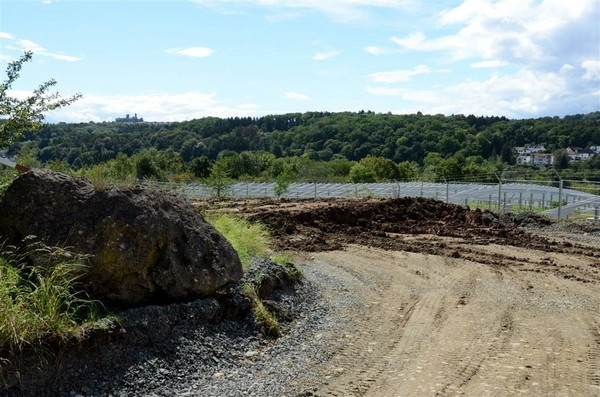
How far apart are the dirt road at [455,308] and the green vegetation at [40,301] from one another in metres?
2.48

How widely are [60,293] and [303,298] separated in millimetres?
4320

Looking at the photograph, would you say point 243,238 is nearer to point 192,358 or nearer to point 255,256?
point 255,256

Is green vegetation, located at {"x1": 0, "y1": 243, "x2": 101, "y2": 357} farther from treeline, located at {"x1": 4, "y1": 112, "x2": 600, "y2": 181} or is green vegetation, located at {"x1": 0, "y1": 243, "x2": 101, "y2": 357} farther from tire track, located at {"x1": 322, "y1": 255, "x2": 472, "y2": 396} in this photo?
treeline, located at {"x1": 4, "y1": 112, "x2": 600, "y2": 181}

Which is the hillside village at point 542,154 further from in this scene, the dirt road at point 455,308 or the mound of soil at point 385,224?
the dirt road at point 455,308

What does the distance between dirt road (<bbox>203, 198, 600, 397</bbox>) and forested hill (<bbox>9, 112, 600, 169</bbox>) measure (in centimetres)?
6248

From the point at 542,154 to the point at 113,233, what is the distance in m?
85.0

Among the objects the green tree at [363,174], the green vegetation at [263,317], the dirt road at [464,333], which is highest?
the green vegetation at [263,317]

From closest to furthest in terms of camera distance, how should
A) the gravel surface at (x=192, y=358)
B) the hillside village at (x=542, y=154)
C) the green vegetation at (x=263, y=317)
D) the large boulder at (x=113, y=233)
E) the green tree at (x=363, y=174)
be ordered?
1. the gravel surface at (x=192, y=358)
2. the large boulder at (x=113, y=233)
3. the green vegetation at (x=263, y=317)
4. the green tree at (x=363, y=174)
5. the hillside village at (x=542, y=154)

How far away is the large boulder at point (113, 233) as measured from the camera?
669 cm

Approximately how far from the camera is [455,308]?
9727mm

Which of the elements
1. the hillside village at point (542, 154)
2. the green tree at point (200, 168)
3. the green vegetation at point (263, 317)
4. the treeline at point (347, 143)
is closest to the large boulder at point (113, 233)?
the green vegetation at point (263, 317)

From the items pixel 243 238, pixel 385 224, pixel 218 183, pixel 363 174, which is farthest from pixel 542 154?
pixel 243 238

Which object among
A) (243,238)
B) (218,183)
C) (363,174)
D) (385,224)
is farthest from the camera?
(363,174)

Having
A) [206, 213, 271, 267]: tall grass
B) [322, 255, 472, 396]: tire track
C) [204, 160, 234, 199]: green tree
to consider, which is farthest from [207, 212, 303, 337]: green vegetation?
[204, 160, 234, 199]: green tree
